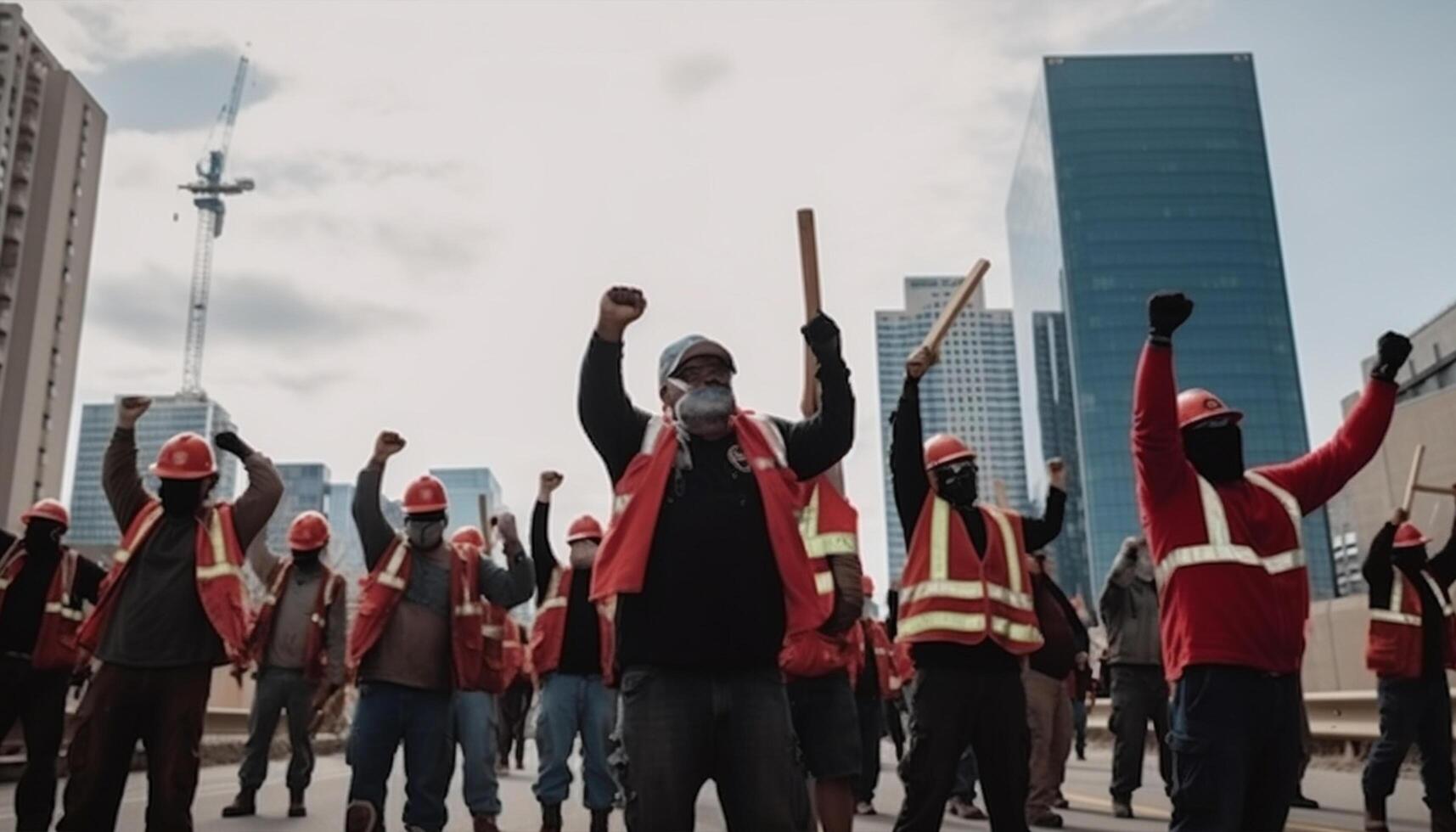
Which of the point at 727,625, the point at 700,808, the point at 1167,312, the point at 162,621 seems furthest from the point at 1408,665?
the point at 162,621

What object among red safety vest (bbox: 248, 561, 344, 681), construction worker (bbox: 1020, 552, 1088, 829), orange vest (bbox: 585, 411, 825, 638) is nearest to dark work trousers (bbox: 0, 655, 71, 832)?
red safety vest (bbox: 248, 561, 344, 681)

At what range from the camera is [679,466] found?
3.79 meters

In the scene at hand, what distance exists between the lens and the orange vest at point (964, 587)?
18.6 feet

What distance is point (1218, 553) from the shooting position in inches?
174

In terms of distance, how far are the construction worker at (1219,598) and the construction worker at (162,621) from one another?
13.3 ft

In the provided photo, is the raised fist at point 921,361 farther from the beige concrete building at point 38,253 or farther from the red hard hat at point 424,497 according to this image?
the beige concrete building at point 38,253

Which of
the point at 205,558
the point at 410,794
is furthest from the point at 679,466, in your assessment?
the point at 410,794

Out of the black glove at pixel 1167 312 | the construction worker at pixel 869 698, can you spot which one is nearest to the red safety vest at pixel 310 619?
the construction worker at pixel 869 698

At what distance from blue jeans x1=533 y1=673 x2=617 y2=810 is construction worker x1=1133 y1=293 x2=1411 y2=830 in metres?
4.78

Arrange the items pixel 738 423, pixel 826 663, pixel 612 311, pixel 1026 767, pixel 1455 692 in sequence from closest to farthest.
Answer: pixel 612 311
pixel 738 423
pixel 1026 767
pixel 826 663
pixel 1455 692

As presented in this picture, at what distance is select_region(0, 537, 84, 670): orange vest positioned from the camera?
781 cm

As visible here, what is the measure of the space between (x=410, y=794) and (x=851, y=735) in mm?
2378

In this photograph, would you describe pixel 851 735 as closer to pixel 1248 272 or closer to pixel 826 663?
pixel 826 663

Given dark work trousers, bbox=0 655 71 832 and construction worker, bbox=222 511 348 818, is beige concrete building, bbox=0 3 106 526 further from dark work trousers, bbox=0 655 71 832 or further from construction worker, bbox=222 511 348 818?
dark work trousers, bbox=0 655 71 832
